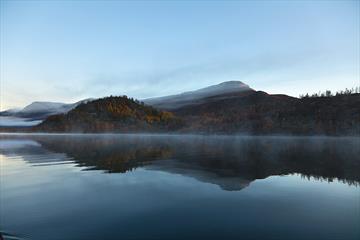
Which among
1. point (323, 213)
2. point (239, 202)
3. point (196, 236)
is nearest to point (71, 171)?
point (239, 202)

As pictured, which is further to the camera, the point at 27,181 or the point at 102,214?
the point at 27,181

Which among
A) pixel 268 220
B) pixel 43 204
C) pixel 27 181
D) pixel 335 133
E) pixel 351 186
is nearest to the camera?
pixel 268 220

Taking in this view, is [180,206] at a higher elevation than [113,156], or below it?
below

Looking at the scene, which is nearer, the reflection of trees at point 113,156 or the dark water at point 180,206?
the dark water at point 180,206

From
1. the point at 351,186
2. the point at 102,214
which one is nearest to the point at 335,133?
the point at 351,186

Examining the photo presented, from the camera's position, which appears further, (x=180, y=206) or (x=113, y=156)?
(x=113, y=156)

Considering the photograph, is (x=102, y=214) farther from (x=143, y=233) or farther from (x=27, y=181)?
(x=27, y=181)

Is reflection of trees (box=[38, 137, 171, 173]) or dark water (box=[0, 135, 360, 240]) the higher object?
reflection of trees (box=[38, 137, 171, 173])

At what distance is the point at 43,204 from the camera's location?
16000 mm

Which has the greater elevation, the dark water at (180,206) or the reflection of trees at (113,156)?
the reflection of trees at (113,156)

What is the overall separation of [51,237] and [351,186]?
18.9m

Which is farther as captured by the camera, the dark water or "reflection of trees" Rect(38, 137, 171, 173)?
"reflection of trees" Rect(38, 137, 171, 173)

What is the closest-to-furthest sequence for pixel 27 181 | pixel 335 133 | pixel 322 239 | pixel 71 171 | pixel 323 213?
pixel 322 239
pixel 323 213
pixel 27 181
pixel 71 171
pixel 335 133

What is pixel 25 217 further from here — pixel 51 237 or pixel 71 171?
pixel 71 171
